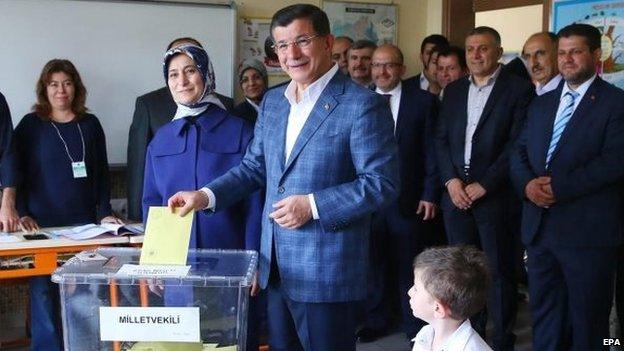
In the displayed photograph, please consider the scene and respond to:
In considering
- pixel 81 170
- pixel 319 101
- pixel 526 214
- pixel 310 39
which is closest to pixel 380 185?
pixel 319 101

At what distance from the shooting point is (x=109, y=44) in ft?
14.1

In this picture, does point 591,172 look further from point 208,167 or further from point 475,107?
point 208,167

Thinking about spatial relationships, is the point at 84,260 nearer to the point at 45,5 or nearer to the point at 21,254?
the point at 21,254

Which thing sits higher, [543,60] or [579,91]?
[543,60]

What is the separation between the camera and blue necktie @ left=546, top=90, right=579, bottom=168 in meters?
2.97

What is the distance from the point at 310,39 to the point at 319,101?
0.18 metres

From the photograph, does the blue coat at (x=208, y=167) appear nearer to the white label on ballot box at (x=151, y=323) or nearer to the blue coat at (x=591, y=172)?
the white label on ballot box at (x=151, y=323)

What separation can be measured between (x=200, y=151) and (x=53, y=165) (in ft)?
4.73

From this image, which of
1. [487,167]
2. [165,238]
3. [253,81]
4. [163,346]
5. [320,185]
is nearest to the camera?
[163,346]

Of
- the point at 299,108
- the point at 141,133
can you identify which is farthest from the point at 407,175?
the point at 299,108

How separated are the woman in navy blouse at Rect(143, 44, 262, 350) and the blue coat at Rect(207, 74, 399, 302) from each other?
31cm

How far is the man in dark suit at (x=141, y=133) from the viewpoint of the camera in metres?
3.85

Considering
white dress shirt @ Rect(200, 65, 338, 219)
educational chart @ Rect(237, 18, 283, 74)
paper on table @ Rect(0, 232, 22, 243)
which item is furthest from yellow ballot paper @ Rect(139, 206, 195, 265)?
educational chart @ Rect(237, 18, 283, 74)

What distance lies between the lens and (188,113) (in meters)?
2.34
